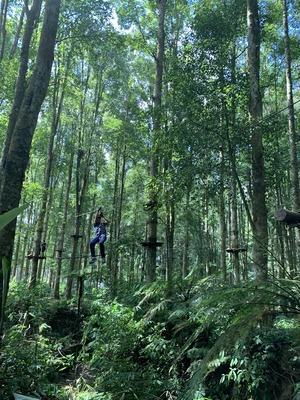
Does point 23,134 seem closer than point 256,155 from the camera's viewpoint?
Yes

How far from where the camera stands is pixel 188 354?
432 cm

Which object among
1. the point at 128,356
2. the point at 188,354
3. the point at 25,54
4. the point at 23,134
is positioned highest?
the point at 25,54

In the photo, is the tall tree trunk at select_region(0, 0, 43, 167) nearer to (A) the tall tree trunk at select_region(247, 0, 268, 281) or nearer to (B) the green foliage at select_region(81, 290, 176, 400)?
(B) the green foliage at select_region(81, 290, 176, 400)

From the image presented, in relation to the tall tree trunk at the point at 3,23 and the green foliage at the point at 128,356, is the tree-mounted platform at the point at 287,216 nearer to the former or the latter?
the green foliage at the point at 128,356

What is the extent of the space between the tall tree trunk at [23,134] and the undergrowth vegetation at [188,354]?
142 centimetres

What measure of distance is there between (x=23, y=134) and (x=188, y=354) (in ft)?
12.4

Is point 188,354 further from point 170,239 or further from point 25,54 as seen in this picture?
point 25,54

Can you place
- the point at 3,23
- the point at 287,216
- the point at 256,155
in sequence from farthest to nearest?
the point at 3,23
the point at 256,155
the point at 287,216

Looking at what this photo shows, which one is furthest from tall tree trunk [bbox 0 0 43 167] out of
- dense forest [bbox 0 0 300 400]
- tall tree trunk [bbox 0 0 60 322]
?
tall tree trunk [bbox 0 0 60 322]

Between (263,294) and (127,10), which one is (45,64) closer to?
(263,294)

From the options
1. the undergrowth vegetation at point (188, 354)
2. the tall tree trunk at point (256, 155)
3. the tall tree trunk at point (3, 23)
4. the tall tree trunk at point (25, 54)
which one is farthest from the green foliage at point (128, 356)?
the tall tree trunk at point (3, 23)

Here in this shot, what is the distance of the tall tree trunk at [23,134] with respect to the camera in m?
3.42

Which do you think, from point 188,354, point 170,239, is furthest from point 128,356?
point 170,239

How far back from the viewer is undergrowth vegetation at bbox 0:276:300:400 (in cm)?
284
